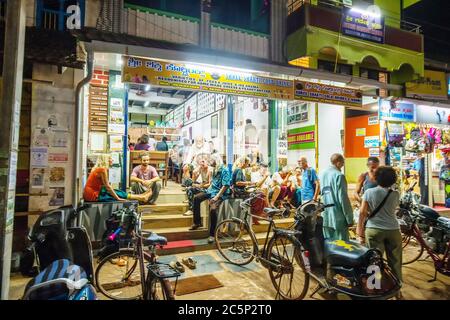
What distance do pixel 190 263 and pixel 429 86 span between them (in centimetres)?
1058

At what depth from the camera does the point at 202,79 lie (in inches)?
256

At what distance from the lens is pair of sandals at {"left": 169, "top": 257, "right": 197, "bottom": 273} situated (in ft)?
16.7

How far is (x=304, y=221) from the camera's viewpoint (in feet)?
13.1

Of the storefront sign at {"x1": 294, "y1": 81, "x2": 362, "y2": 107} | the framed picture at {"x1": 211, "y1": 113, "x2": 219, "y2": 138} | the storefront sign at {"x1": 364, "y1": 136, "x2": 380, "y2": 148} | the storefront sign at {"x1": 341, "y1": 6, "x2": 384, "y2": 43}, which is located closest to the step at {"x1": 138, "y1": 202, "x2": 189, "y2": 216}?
the storefront sign at {"x1": 294, "y1": 81, "x2": 362, "y2": 107}

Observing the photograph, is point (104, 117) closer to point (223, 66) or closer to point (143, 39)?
point (143, 39)

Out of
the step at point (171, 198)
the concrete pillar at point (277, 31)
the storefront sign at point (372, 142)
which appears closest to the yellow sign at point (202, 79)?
the concrete pillar at point (277, 31)

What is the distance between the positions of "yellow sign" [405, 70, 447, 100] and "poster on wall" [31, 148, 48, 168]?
10869 millimetres

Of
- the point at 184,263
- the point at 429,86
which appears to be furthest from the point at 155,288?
the point at 429,86

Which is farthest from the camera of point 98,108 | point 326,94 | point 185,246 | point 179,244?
point 98,108

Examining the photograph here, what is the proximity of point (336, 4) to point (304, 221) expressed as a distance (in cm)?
801

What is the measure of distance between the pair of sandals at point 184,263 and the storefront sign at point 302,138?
22.7 ft

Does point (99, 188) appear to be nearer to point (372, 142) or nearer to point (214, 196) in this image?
point (214, 196)

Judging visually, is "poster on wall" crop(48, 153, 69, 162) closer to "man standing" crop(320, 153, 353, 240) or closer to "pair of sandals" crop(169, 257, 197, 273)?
"pair of sandals" crop(169, 257, 197, 273)

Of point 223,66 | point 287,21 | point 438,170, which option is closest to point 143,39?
point 223,66
